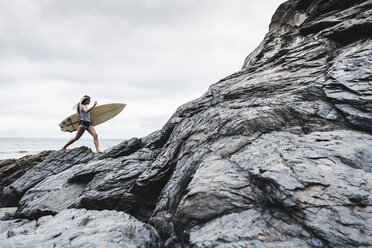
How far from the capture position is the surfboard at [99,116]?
17.0 m

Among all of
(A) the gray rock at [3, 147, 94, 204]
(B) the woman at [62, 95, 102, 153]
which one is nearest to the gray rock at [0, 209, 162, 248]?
(B) the woman at [62, 95, 102, 153]

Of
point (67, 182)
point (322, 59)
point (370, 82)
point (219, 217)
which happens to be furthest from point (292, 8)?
point (67, 182)

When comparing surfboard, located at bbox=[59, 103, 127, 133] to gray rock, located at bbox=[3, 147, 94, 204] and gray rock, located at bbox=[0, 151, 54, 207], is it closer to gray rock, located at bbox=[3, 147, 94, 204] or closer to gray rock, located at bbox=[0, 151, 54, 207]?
gray rock, located at bbox=[0, 151, 54, 207]

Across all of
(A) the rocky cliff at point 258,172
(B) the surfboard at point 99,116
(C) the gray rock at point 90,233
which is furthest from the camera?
(B) the surfboard at point 99,116

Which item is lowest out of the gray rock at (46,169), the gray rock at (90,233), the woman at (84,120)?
the gray rock at (90,233)

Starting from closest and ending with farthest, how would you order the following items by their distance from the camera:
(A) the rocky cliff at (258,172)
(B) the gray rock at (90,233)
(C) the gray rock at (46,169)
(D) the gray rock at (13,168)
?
1. (A) the rocky cliff at (258,172)
2. (B) the gray rock at (90,233)
3. (C) the gray rock at (46,169)
4. (D) the gray rock at (13,168)

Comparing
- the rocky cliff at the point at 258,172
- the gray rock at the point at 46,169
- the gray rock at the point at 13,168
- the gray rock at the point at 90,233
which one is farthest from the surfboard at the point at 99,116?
the gray rock at the point at 90,233

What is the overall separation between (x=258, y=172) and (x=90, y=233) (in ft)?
13.8

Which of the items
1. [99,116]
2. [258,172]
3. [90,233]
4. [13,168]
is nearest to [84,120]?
[99,116]

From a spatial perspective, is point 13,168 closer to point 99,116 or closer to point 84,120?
point 99,116

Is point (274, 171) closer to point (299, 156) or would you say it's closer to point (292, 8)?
point (299, 156)

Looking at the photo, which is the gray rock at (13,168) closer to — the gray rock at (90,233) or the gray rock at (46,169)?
the gray rock at (46,169)

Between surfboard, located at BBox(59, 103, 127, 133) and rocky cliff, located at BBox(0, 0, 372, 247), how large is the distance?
7031mm

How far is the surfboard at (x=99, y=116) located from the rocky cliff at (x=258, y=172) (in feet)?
23.1
